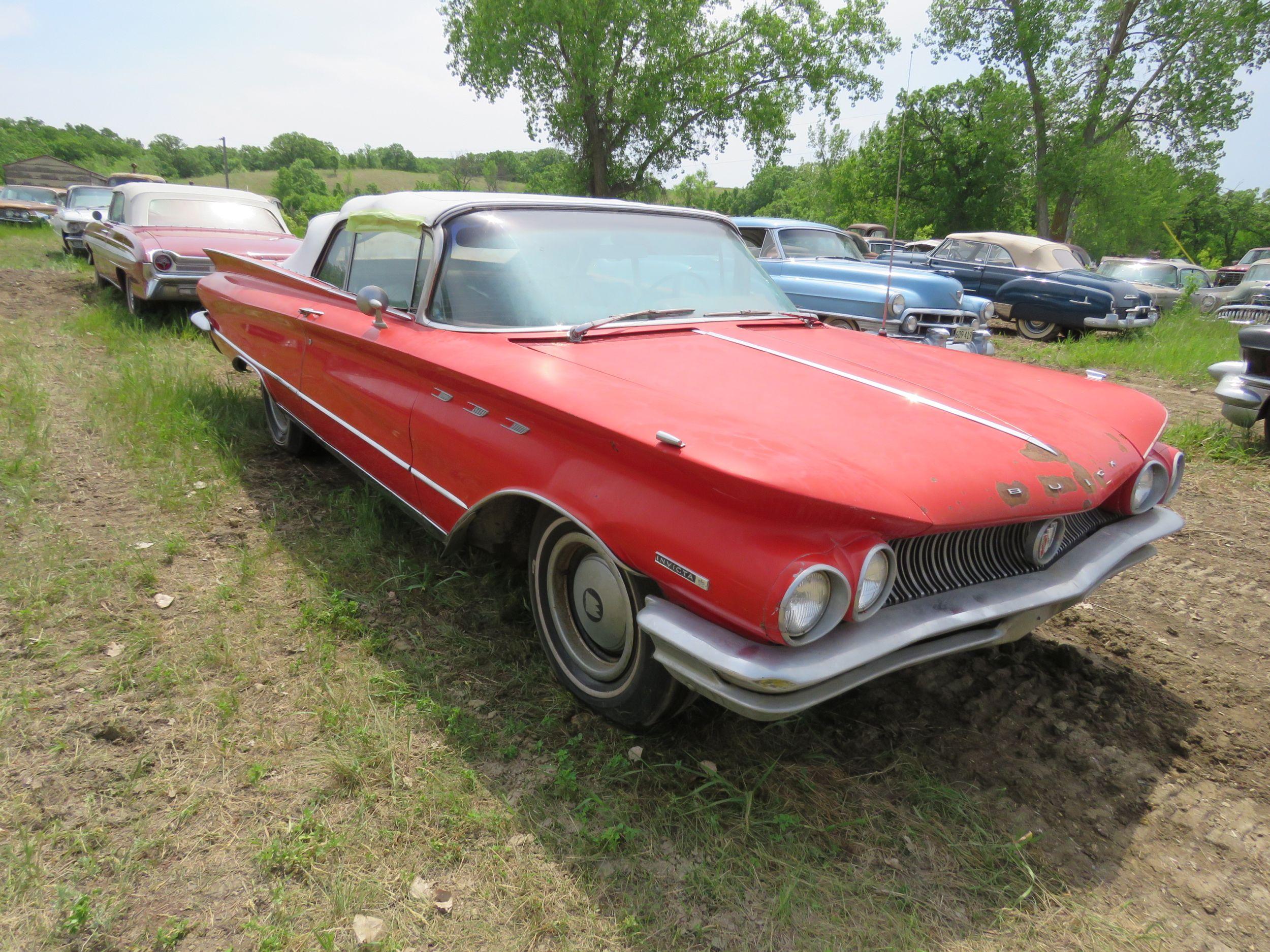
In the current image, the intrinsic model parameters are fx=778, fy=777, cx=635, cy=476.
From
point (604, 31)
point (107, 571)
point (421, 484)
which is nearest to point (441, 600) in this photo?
point (421, 484)

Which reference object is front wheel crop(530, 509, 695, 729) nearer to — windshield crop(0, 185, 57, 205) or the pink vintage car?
the pink vintage car

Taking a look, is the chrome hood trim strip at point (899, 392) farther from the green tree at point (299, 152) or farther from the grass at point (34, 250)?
the green tree at point (299, 152)

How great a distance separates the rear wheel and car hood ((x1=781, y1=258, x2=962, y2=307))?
202 inches

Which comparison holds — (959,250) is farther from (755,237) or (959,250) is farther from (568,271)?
(568,271)

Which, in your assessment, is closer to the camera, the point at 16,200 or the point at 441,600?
the point at 441,600

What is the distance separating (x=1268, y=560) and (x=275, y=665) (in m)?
4.26

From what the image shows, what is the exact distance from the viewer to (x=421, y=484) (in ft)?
8.89

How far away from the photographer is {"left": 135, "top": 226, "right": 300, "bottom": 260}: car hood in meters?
6.88

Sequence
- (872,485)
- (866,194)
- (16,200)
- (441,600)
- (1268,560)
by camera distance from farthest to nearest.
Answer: (866,194) → (16,200) → (1268,560) → (441,600) → (872,485)

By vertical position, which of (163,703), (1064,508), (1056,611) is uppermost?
(1064,508)

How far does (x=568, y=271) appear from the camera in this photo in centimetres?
278

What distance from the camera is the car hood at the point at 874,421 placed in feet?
5.65

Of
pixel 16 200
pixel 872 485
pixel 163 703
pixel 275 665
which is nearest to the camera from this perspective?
pixel 872 485

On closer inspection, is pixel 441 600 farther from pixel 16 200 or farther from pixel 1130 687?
pixel 16 200
